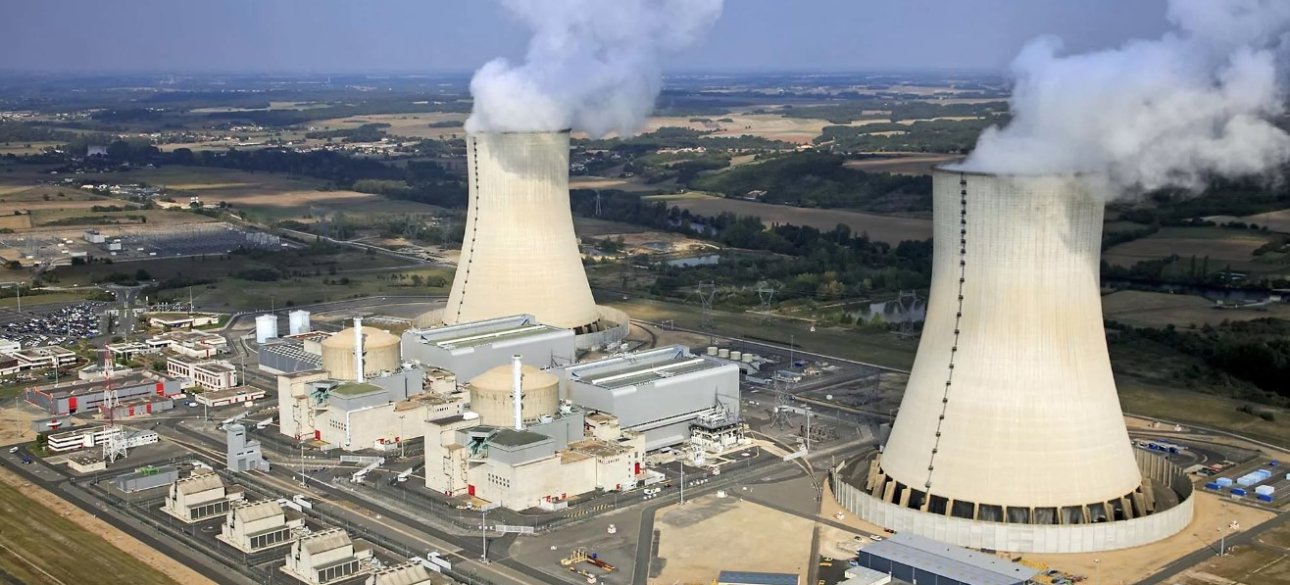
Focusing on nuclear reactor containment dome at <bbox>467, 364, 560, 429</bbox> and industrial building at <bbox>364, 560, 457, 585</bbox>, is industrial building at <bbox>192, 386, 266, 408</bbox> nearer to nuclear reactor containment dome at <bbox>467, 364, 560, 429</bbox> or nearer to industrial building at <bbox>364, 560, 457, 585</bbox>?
nuclear reactor containment dome at <bbox>467, 364, 560, 429</bbox>

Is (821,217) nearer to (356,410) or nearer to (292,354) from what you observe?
(292,354)

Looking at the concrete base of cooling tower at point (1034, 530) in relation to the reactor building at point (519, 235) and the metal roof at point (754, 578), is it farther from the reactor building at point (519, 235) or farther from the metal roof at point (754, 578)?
the reactor building at point (519, 235)

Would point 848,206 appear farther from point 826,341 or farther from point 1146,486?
point 1146,486

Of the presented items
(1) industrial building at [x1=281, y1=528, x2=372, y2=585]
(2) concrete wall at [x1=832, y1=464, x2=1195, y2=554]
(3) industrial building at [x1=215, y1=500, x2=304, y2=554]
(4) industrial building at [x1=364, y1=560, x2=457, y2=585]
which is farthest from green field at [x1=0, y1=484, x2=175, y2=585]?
(2) concrete wall at [x1=832, y1=464, x2=1195, y2=554]

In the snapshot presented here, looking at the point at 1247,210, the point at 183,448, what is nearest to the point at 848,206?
the point at 1247,210

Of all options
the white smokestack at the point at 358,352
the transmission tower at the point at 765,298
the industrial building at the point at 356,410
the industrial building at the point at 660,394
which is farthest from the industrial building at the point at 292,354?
the transmission tower at the point at 765,298

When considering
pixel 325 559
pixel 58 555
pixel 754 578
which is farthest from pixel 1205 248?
pixel 58 555

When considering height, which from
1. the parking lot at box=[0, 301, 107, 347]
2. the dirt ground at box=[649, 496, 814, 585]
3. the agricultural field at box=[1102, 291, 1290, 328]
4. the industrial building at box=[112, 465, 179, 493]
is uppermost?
the agricultural field at box=[1102, 291, 1290, 328]
